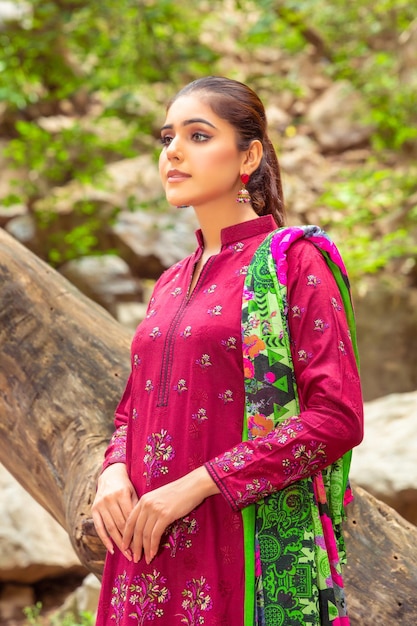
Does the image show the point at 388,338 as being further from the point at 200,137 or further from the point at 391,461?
the point at 200,137

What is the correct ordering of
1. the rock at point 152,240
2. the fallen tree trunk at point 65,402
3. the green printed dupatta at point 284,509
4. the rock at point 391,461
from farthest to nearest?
Result: the rock at point 152,240 < the rock at point 391,461 < the fallen tree trunk at point 65,402 < the green printed dupatta at point 284,509

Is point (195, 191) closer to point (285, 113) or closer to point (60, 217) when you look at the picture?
point (60, 217)

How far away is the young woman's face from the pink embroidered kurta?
4.0 inches

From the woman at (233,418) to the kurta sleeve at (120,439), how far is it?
16 mm

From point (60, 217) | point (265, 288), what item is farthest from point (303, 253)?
point (60, 217)

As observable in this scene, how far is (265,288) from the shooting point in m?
1.37

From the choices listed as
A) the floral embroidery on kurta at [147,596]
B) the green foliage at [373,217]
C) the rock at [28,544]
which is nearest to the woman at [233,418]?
the floral embroidery on kurta at [147,596]

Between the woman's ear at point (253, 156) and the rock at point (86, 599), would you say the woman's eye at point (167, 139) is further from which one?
the rock at point (86, 599)

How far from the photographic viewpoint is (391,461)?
3535 mm

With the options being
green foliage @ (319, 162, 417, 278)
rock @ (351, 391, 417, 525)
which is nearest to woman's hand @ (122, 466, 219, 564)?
rock @ (351, 391, 417, 525)

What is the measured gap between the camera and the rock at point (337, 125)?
27.9 ft

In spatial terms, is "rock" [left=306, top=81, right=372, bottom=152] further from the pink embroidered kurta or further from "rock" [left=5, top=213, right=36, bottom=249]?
the pink embroidered kurta

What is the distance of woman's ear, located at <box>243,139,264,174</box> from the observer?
152 centimetres

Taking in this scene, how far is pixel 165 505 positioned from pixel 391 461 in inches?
95.4
